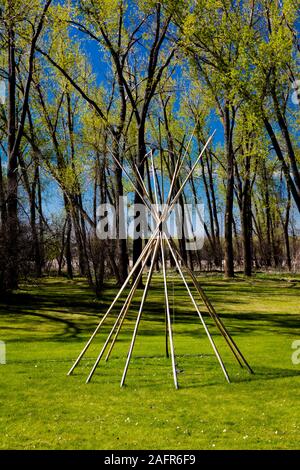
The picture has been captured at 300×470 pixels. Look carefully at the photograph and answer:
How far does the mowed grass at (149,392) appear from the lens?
15.8 ft

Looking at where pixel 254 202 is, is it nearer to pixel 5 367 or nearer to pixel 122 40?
pixel 122 40

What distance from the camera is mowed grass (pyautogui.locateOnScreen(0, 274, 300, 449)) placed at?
4801 mm

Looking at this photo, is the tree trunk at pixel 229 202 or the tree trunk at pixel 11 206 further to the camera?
the tree trunk at pixel 229 202

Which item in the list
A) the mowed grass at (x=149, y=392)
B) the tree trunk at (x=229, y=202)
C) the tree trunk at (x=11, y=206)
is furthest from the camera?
the tree trunk at (x=229, y=202)

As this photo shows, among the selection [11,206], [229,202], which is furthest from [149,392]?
[229,202]

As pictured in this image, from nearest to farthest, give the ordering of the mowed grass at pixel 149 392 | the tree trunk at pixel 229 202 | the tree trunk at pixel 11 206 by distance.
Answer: the mowed grass at pixel 149 392, the tree trunk at pixel 11 206, the tree trunk at pixel 229 202

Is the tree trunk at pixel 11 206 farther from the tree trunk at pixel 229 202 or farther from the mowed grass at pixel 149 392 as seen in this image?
the tree trunk at pixel 229 202

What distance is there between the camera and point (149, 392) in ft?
20.8

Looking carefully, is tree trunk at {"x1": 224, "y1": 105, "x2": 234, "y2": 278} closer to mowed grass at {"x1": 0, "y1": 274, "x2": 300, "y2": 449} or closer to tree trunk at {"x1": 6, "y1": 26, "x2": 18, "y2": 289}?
tree trunk at {"x1": 6, "y1": 26, "x2": 18, "y2": 289}

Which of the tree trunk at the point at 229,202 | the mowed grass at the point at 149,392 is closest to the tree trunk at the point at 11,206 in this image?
the mowed grass at the point at 149,392

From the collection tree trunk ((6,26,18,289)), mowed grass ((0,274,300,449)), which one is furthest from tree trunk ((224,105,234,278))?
mowed grass ((0,274,300,449))

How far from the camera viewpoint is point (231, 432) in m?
4.92

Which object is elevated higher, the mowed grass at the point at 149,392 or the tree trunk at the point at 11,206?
the tree trunk at the point at 11,206
